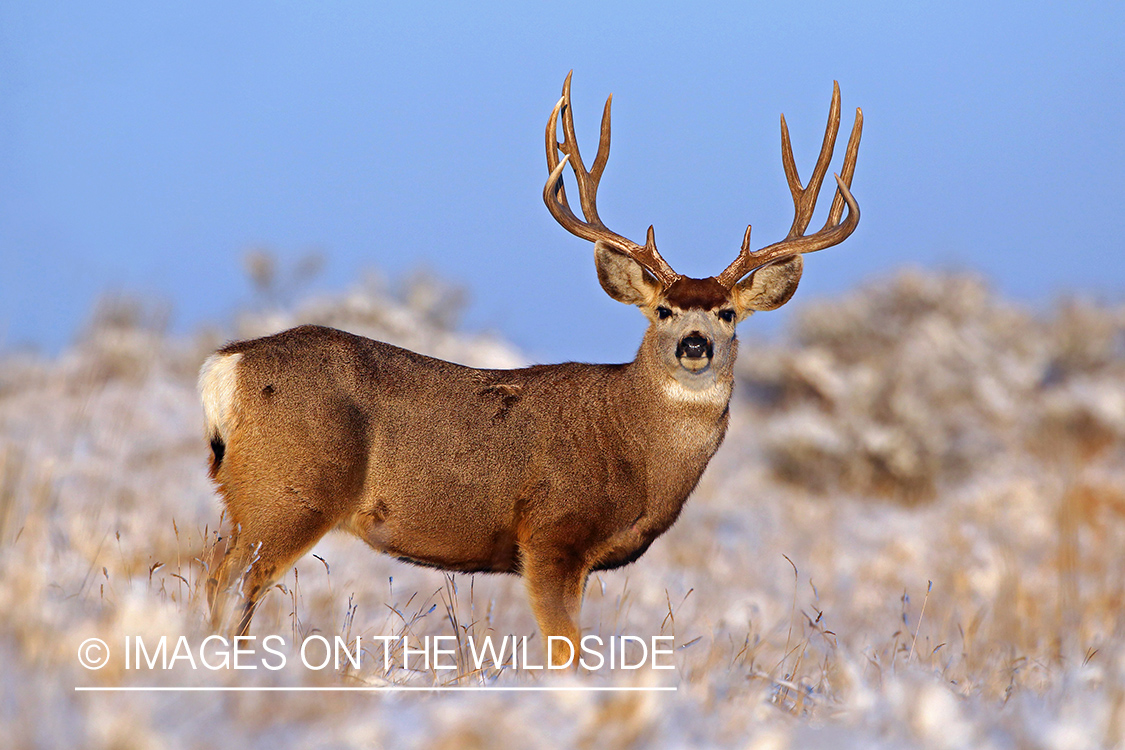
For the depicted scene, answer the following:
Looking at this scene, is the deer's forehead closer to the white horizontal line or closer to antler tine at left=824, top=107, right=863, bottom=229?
antler tine at left=824, top=107, right=863, bottom=229

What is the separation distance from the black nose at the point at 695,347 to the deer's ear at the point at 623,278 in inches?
21.1

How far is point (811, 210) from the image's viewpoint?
539cm

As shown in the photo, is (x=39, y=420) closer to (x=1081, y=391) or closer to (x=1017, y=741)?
(x=1017, y=741)

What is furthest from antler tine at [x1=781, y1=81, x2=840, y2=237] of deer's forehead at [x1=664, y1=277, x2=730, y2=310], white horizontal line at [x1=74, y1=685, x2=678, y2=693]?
white horizontal line at [x1=74, y1=685, x2=678, y2=693]

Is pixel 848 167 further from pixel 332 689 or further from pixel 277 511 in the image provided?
pixel 332 689

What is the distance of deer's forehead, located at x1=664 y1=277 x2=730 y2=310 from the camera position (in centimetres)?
491

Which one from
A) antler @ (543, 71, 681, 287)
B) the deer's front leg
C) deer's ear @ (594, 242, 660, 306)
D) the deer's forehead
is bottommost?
the deer's front leg

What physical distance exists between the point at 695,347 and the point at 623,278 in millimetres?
695

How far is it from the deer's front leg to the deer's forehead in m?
1.34

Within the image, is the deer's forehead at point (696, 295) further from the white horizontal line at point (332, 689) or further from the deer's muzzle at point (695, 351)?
the white horizontal line at point (332, 689)

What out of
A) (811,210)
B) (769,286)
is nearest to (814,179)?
(811,210)

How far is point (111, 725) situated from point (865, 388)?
1342cm

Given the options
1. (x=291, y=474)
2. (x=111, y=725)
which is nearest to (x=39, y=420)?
(x=291, y=474)

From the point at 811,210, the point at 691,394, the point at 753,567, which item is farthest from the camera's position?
the point at 753,567
